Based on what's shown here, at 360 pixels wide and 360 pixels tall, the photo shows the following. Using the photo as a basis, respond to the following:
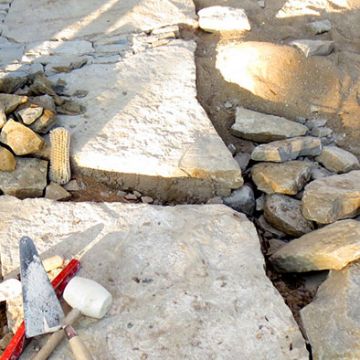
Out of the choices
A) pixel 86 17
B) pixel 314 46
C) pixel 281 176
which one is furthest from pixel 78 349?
pixel 86 17

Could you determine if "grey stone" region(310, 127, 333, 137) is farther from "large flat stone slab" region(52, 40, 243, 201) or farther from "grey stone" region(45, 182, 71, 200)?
"grey stone" region(45, 182, 71, 200)

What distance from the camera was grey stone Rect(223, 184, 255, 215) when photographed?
321 cm

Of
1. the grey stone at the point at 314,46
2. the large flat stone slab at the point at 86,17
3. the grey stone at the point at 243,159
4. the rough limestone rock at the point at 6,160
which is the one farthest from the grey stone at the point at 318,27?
the rough limestone rock at the point at 6,160

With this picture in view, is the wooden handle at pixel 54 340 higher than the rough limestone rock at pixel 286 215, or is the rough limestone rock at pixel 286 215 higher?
the wooden handle at pixel 54 340

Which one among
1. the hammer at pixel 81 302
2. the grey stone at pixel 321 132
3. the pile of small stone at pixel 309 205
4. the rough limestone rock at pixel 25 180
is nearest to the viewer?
the hammer at pixel 81 302

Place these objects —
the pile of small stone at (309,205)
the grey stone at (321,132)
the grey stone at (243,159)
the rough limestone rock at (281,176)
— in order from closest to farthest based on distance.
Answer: the pile of small stone at (309,205)
the rough limestone rock at (281,176)
the grey stone at (243,159)
the grey stone at (321,132)

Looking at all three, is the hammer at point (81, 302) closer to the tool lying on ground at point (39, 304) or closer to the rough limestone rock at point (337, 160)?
the tool lying on ground at point (39, 304)

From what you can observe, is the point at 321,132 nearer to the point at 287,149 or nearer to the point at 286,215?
the point at 287,149

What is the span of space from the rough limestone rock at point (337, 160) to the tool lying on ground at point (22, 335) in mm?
1805

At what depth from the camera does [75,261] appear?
250 cm

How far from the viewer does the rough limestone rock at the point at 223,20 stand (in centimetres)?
457

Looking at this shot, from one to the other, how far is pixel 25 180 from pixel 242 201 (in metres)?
1.26

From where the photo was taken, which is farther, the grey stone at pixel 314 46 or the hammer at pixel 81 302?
the grey stone at pixel 314 46

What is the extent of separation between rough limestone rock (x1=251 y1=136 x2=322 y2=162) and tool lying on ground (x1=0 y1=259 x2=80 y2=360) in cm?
146
